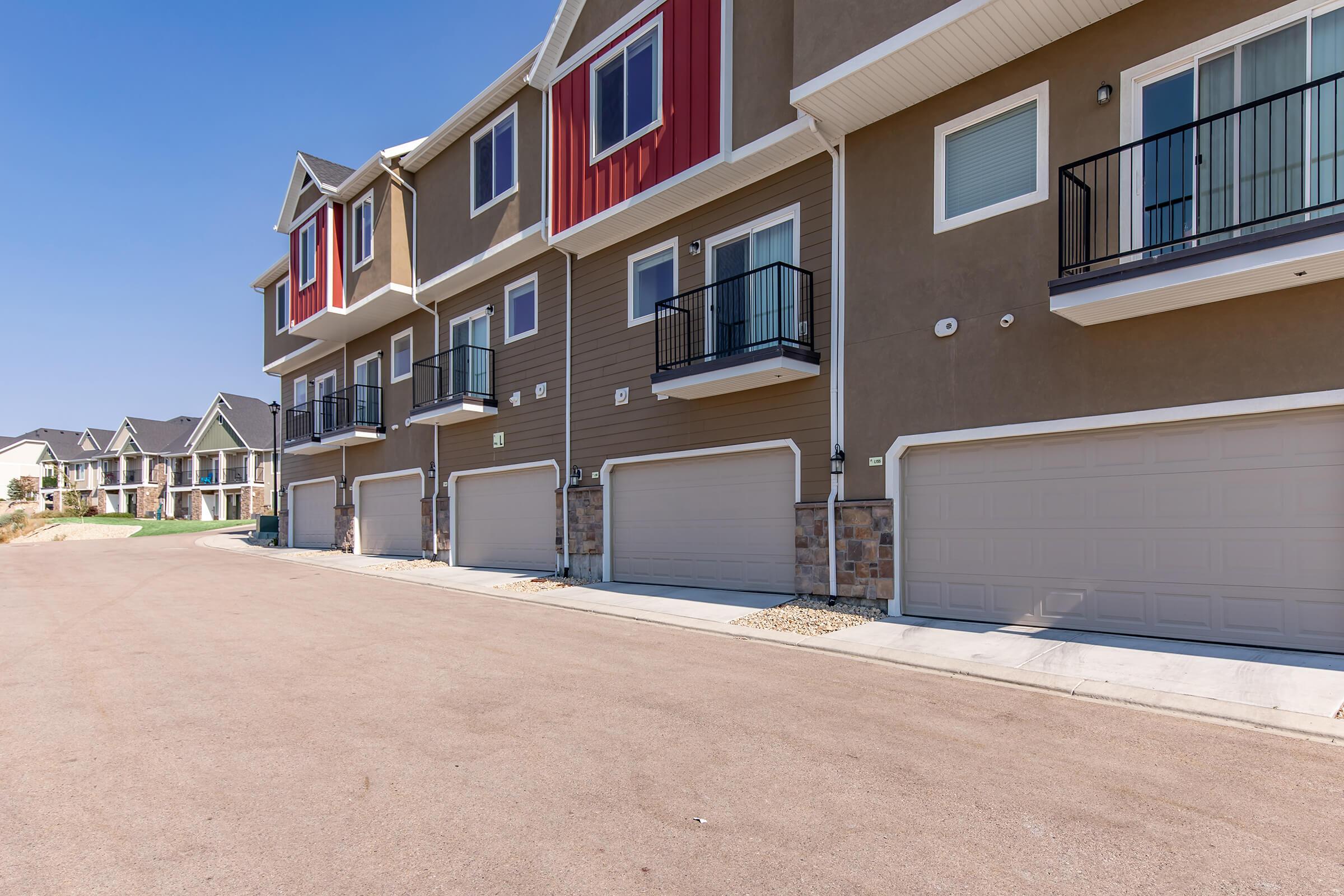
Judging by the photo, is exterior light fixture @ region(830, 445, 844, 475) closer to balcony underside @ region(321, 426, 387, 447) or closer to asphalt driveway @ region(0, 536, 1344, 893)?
asphalt driveway @ region(0, 536, 1344, 893)

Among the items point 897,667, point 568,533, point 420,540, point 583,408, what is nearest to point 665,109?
point 583,408

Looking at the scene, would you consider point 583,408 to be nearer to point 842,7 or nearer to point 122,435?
point 842,7

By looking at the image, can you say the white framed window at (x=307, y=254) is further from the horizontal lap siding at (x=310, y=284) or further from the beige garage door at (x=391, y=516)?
the beige garage door at (x=391, y=516)

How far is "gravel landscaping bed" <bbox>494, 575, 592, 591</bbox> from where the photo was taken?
46.4 ft

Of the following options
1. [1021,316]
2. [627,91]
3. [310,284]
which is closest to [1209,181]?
[1021,316]

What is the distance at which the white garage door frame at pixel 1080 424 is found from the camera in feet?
23.6

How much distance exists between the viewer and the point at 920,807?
4141 mm

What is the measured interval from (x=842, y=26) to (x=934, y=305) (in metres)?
3.62

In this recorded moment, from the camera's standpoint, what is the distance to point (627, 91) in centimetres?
1350

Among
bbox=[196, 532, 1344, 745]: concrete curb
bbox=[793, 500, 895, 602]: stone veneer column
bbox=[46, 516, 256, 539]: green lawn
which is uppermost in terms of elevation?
bbox=[793, 500, 895, 602]: stone veneer column

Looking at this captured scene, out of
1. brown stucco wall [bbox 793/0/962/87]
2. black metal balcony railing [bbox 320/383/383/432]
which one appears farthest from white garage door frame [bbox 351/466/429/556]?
brown stucco wall [bbox 793/0/962/87]

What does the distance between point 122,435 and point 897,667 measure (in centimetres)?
6919

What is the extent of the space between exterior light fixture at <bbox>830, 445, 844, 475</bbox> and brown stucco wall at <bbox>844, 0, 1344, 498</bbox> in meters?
0.10

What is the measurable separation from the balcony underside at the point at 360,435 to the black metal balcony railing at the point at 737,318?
11464mm
